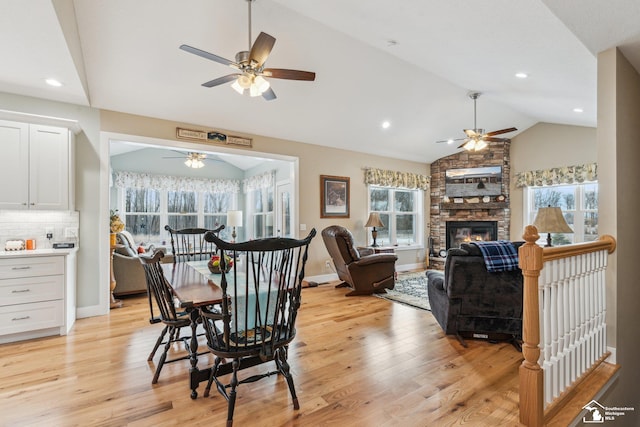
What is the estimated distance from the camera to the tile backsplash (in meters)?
3.39

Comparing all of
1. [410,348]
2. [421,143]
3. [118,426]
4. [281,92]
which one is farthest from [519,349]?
[421,143]

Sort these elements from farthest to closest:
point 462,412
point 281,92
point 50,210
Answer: point 281,92 → point 50,210 → point 462,412

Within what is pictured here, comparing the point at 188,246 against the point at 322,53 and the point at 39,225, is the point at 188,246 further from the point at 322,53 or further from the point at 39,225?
the point at 322,53

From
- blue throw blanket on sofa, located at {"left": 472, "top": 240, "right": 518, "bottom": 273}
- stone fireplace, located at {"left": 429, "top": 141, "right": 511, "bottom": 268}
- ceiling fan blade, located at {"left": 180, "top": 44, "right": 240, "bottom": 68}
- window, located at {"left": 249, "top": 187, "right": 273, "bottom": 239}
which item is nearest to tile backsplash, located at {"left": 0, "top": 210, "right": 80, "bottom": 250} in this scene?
ceiling fan blade, located at {"left": 180, "top": 44, "right": 240, "bottom": 68}

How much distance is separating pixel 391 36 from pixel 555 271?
2523mm

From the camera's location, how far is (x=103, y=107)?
3.89 meters

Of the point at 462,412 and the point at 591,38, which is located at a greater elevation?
the point at 591,38

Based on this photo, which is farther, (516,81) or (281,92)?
(281,92)

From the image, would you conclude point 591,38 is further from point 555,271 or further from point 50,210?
point 50,210

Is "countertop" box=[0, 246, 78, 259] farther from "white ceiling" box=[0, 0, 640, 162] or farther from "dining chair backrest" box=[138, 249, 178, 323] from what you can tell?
"white ceiling" box=[0, 0, 640, 162]

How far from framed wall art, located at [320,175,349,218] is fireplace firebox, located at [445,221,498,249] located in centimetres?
283

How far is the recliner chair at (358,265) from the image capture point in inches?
183

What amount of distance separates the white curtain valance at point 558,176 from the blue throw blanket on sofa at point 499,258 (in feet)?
13.6

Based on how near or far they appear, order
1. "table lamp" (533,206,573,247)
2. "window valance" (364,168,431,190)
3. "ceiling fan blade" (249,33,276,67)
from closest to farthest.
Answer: "ceiling fan blade" (249,33,276,67)
"table lamp" (533,206,573,247)
"window valance" (364,168,431,190)
